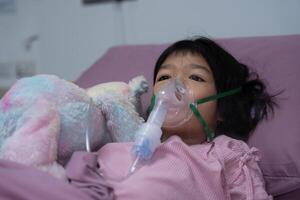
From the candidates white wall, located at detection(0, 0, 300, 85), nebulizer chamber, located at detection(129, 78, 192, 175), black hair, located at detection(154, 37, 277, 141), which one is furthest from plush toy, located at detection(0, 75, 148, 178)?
white wall, located at detection(0, 0, 300, 85)

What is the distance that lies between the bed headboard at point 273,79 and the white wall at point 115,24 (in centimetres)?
23

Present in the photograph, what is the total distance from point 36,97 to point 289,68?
778 millimetres

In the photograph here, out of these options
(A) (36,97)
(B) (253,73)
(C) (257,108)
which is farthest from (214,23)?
(A) (36,97)

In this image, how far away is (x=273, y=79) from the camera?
48.5 inches

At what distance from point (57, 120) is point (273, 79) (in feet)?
2.30

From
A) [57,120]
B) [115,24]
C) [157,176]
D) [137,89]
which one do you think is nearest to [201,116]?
[137,89]

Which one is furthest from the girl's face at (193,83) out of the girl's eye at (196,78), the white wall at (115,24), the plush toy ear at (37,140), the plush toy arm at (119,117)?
the white wall at (115,24)

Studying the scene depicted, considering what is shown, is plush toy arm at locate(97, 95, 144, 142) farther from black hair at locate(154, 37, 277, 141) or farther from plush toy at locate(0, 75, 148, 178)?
black hair at locate(154, 37, 277, 141)

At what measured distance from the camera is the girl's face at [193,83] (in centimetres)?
113

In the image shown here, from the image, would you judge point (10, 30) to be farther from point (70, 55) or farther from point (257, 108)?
point (257, 108)

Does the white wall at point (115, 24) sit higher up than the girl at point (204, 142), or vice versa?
the white wall at point (115, 24)

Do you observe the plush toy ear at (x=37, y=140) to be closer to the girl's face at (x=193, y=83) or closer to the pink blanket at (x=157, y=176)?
the pink blanket at (x=157, y=176)

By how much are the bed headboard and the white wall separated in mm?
233

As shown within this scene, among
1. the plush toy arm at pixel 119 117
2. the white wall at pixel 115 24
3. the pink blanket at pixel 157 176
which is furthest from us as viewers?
the white wall at pixel 115 24
